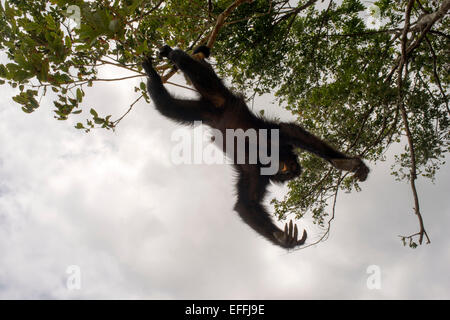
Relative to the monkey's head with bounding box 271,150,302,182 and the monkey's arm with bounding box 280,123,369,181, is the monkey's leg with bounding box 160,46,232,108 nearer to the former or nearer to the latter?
the monkey's arm with bounding box 280,123,369,181

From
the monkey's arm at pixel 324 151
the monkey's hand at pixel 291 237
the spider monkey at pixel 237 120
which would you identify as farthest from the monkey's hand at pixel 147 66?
the monkey's hand at pixel 291 237

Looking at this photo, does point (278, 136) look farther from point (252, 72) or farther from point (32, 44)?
point (32, 44)

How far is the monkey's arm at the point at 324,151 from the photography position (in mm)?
3791

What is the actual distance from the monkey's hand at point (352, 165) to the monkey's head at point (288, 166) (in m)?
0.53

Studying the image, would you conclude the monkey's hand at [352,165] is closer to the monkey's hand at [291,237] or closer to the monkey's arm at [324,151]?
the monkey's arm at [324,151]

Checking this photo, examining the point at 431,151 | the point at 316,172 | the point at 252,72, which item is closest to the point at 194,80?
the point at 252,72

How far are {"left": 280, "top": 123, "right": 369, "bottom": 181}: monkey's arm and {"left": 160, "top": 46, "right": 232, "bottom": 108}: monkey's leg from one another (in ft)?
3.61

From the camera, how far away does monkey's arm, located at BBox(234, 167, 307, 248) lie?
423 cm

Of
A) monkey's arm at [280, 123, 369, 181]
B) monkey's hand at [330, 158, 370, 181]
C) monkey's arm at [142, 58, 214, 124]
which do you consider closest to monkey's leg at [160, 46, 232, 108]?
monkey's arm at [142, 58, 214, 124]

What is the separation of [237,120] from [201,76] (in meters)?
0.80

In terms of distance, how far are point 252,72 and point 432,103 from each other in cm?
344

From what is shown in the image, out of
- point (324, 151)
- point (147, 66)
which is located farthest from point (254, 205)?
point (147, 66)

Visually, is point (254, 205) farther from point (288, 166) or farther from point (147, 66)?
point (147, 66)

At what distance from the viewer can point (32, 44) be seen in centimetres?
266
